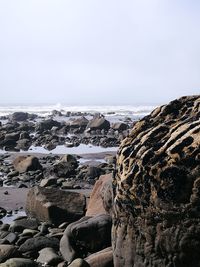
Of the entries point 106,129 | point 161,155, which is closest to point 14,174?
point 161,155

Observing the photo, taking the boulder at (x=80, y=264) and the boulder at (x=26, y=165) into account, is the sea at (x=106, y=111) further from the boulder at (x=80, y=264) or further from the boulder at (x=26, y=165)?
the boulder at (x=80, y=264)

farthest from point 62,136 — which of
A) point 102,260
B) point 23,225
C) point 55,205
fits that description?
point 102,260

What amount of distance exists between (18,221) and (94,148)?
1381cm

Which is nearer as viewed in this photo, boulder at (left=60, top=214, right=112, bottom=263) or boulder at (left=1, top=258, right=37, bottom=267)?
boulder at (left=1, top=258, right=37, bottom=267)

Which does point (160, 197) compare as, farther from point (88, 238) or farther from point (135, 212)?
point (88, 238)

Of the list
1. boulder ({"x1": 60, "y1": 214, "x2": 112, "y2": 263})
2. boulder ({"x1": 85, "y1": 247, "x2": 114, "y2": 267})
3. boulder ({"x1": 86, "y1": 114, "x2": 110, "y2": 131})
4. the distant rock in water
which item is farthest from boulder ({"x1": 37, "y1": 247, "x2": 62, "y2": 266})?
boulder ({"x1": 86, "y1": 114, "x2": 110, "y2": 131})

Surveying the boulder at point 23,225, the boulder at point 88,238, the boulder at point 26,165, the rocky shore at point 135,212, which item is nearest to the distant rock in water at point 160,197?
the rocky shore at point 135,212

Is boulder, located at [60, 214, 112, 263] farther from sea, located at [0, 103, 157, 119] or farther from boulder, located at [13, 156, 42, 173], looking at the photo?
sea, located at [0, 103, 157, 119]

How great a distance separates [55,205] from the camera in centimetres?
743

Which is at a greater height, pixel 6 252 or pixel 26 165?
pixel 6 252

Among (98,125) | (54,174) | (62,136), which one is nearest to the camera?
(54,174)

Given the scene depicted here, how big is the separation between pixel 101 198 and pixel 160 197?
10.8 ft

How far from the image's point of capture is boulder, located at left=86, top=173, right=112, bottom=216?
6516 millimetres

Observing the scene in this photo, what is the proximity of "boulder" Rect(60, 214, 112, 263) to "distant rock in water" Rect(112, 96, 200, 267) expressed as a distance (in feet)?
3.59
